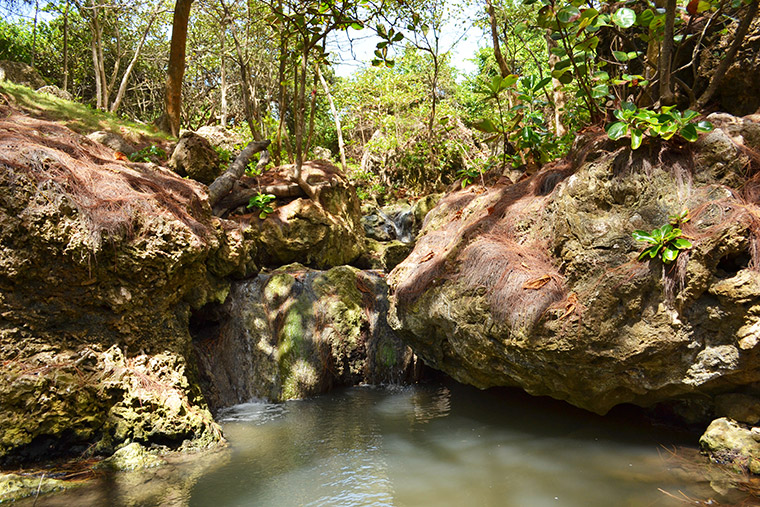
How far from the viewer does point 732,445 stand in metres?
3.53

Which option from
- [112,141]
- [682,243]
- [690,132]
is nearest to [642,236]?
[682,243]

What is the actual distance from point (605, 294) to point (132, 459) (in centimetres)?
442

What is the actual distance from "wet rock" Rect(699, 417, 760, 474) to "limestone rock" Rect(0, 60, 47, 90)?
18.4 m

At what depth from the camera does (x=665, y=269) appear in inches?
144

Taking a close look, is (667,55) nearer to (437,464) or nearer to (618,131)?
(618,131)

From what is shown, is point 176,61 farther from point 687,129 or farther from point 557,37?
point 687,129

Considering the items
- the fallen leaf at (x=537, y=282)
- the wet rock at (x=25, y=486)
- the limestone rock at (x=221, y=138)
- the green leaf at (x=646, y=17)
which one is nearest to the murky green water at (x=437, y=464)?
the wet rock at (x=25, y=486)

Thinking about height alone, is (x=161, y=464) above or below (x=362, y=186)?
below

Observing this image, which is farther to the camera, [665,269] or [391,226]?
[391,226]

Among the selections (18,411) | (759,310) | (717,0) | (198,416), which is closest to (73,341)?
(18,411)

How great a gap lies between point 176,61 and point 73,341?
772 cm

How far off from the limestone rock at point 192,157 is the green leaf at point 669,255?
25.1 feet

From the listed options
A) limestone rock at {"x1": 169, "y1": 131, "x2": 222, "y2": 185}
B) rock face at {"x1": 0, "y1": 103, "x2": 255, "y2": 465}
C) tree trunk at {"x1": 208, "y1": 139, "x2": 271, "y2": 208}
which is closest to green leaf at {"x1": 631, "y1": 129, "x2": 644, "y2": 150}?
rock face at {"x1": 0, "y1": 103, "x2": 255, "y2": 465}

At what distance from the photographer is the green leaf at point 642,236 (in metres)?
3.66
